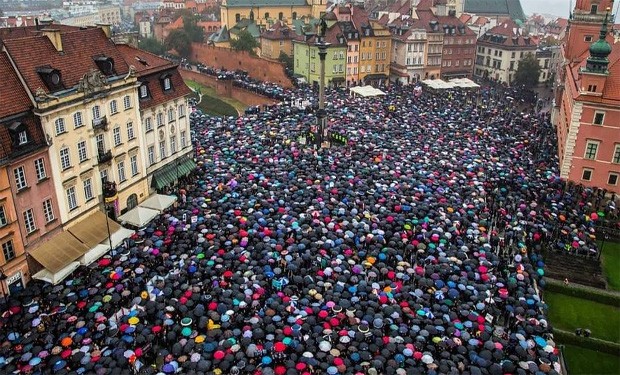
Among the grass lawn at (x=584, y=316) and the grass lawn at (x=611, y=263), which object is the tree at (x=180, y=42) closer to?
the grass lawn at (x=611, y=263)

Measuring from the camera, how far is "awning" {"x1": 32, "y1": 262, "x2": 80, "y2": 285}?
33719 mm

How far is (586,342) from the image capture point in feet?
102

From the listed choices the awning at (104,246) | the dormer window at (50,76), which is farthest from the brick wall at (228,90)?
the dormer window at (50,76)

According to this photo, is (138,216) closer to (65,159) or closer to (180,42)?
(65,159)

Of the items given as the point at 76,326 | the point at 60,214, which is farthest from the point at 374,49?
the point at 76,326

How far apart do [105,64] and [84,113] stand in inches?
183

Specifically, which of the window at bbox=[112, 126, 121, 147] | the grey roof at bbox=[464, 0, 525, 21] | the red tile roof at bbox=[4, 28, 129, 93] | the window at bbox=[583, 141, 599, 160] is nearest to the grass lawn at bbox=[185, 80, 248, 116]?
the red tile roof at bbox=[4, 28, 129, 93]

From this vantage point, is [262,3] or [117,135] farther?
[262,3]

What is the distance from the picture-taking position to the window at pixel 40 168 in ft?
112

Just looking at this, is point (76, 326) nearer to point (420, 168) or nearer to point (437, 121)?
point (420, 168)

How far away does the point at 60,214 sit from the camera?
36.3 metres

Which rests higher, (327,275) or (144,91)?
(144,91)

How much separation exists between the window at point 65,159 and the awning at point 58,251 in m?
4.48

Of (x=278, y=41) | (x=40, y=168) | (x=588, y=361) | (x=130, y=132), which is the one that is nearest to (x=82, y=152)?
(x=40, y=168)
